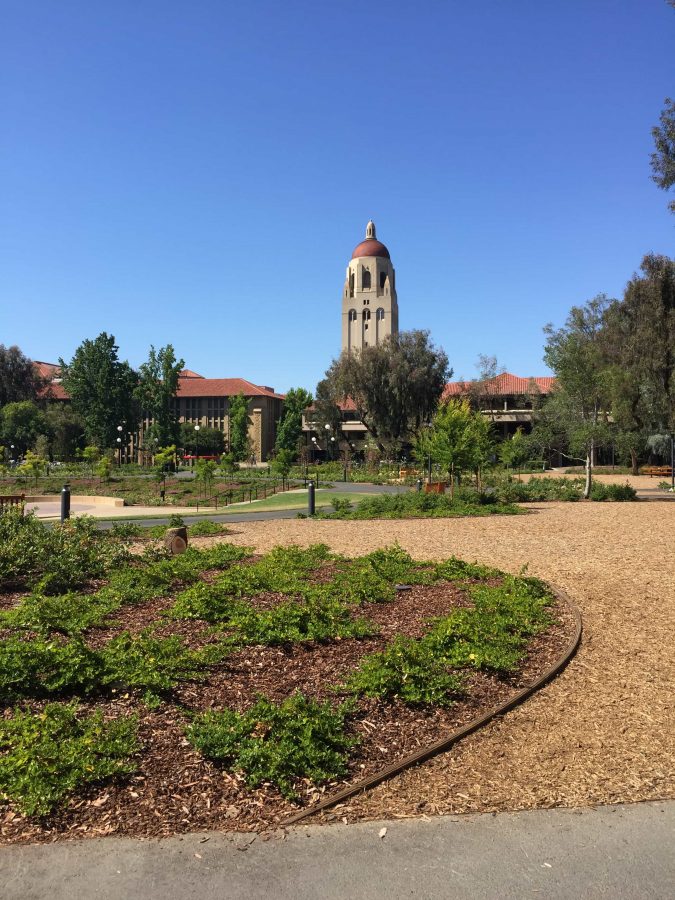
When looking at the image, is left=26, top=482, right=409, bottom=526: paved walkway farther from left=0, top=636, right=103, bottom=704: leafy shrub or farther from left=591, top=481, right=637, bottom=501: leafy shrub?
left=0, top=636, right=103, bottom=704: leafy shrub

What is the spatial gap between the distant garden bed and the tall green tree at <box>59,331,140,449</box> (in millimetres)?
63187

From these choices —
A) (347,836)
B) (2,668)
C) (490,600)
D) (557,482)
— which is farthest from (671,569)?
(557,482)

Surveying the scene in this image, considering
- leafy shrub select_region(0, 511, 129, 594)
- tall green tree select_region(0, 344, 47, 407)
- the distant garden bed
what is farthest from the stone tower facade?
the distant garden bed

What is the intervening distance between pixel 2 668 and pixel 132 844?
7.40 ft

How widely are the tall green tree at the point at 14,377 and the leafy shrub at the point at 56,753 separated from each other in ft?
285

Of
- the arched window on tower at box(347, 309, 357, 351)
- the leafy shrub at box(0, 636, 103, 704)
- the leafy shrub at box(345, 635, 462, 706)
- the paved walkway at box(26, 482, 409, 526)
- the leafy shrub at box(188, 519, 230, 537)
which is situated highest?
the arched window on tower at box(347, 309, 357, 351)

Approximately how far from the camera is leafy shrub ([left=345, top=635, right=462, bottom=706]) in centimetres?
523

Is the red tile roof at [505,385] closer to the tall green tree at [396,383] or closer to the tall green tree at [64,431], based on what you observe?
the tall green tree at [396,383]

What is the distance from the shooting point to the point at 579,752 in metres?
4.65

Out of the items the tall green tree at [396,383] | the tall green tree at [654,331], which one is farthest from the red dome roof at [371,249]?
the tall green tree at [654,331]

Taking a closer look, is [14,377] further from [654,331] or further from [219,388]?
[654,331]

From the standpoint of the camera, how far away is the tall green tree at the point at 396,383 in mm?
58469

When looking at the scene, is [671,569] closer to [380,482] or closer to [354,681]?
[354,681]

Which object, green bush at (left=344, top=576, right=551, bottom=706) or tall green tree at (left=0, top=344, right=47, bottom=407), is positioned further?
tall green tree at (left=0, top=344, right=47, bottom=407)
